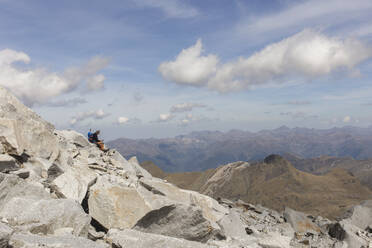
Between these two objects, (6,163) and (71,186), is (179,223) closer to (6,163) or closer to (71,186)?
(71,186)

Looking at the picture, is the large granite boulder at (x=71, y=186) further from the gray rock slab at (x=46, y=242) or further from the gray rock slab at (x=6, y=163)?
the gray rock slab at (x=46, y=242)

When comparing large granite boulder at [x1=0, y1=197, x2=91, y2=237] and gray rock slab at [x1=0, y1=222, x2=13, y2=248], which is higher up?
gray rock slab at [x1=0, y1=222, x2=13, y2=248]

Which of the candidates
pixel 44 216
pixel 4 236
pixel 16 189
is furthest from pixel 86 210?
pixel 4 236

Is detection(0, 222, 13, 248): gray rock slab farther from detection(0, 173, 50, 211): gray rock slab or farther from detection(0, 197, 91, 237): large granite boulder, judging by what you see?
detection(0, 173, 50, 211): gray rock slab

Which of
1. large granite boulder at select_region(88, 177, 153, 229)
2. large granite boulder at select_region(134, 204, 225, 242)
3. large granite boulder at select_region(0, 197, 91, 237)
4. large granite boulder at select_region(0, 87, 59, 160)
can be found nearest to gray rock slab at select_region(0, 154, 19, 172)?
large granite boulder at select_region(0, 87, 59, 160)

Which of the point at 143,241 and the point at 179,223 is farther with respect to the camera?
the point at 179,223

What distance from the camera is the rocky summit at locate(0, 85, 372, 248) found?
10047 millimetres

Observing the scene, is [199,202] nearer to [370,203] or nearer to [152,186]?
[152,186]

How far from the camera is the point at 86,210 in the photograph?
50.6 ft

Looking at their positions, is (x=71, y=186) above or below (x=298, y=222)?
above

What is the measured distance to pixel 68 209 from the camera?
1110 centimetres

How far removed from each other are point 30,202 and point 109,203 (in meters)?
4.32

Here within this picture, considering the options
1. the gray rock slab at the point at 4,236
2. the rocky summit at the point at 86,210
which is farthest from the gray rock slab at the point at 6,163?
the gray rock slab at the point at 4,236

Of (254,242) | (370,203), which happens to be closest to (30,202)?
(254,242)
